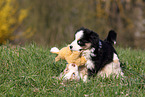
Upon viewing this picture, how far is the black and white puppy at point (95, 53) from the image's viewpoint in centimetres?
335

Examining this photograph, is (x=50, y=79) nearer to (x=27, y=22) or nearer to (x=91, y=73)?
(x=91, y=73)

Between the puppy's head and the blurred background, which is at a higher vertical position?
the blurred background

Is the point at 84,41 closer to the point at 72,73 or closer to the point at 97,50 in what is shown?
the point at 97,50

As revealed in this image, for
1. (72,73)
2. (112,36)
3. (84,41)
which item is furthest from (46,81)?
(112,36)

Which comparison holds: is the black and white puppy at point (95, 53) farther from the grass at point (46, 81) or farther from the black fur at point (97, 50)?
the grass at point (46, 81)

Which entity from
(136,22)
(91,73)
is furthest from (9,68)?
(136,22)

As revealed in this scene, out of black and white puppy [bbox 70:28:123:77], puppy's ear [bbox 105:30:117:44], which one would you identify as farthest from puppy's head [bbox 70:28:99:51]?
puppy's ear [bbox 105:30:117:44]

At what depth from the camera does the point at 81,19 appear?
331 inches

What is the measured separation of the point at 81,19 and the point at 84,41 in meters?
5.15

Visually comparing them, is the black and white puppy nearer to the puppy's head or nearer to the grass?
the puppy's head

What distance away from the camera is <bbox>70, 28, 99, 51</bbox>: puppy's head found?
10.9 feet

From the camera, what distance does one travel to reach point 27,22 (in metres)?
9.43

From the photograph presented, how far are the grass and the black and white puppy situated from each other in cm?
16

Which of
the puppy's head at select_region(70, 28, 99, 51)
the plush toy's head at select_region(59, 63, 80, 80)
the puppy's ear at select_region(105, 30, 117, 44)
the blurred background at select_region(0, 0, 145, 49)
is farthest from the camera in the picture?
the blurred background at select_region(0, 0, 145, 49)
